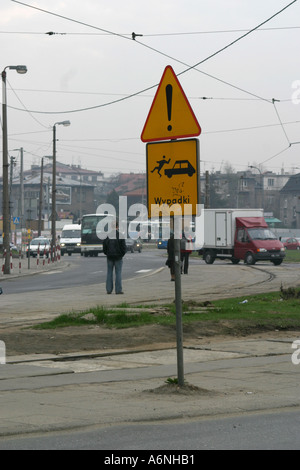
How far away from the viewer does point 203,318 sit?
16703 millimetres

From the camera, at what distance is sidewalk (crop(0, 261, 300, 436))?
8562 millimetres

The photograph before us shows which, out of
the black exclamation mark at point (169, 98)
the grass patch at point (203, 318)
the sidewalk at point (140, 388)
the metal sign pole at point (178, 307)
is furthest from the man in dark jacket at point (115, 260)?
the black exclamation mark at point (169, 98)

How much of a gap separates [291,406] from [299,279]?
2447 cm

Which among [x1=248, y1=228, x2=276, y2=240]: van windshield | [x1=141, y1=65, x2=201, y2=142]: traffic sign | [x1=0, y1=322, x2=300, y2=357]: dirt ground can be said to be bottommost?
[x1=0, y1=322, x2=300, y2=357]: dirt ground

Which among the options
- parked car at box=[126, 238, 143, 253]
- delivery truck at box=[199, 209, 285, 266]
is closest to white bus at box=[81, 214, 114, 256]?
parked car at box=[126, 238, 143, 253]

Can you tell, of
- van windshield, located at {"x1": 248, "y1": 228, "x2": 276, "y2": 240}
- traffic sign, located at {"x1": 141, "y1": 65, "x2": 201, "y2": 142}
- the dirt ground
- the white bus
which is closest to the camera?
traffic sign, located at {"x1": 141, "y1": 65, "x2": 201, "y2": 142}

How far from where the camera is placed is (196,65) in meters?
31.9

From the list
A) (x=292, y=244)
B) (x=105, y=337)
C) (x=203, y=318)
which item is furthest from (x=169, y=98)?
(x=292, y=244)

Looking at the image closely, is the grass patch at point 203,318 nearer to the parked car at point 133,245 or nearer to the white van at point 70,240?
the white van at point 70,240

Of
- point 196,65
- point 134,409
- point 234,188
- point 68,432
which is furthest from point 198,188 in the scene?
point 234,188

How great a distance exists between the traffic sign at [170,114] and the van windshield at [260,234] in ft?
129

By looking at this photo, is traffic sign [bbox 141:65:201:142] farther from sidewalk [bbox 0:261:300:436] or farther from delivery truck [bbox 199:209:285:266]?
delivery truck [bbox 199:209:285:266]

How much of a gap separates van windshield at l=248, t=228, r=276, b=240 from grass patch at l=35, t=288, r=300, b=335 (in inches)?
1175
